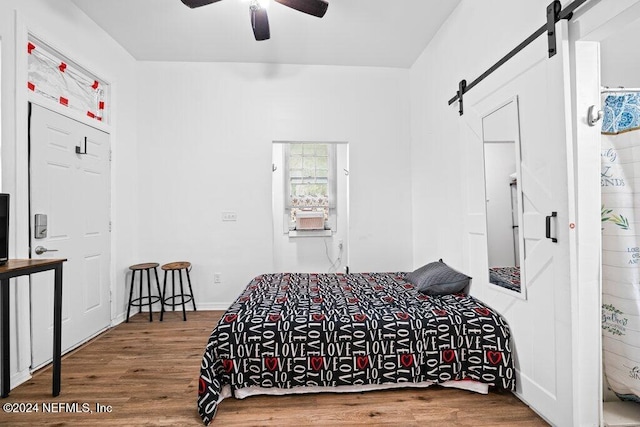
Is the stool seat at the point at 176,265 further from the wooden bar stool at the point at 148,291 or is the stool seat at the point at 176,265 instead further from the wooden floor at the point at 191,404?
the wooden floor at the point at 191,404

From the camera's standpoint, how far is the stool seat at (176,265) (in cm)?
354

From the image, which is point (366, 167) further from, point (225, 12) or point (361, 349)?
point (361, 349)

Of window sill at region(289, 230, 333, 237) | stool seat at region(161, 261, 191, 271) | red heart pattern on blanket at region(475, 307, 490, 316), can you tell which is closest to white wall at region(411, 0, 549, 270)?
red heart pattern on blanket at region(475, 307, 490, 316)

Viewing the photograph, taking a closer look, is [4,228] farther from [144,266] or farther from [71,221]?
[144,266]

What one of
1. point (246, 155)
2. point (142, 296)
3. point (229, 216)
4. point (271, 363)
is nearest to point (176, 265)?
point (142, 296)

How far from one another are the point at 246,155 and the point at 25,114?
2.03 m

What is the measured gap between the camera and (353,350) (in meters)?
2.01

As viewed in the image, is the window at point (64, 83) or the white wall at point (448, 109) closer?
the white wall at point (448, 109)

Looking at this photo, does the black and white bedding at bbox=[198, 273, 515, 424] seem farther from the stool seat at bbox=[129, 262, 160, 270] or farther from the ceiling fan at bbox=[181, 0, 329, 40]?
the ceiling fan at bbox=[181, 0, 329, 40]

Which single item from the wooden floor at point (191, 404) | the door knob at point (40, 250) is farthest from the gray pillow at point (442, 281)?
the door knob at point (40, 250)

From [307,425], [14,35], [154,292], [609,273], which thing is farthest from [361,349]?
[14,35]

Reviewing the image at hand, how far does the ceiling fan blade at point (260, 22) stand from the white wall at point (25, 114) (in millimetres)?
1592

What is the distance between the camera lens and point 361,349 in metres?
2.02

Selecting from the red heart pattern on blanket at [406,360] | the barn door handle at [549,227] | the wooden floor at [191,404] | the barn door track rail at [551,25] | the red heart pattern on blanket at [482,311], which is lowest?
the wooden floor at [191,404]
